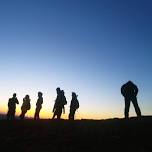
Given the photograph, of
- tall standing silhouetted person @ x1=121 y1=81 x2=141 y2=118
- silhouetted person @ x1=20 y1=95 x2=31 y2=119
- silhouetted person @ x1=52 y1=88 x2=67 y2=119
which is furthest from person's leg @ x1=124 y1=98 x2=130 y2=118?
silhouetted person @ x1=20 y1=95 x2=31 y2=119

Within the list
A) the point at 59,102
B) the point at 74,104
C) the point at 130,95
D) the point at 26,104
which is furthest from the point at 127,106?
the point at 26,104

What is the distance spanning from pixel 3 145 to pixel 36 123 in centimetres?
621

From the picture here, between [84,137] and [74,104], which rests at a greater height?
[74,104]

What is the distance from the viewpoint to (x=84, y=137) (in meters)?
19.5

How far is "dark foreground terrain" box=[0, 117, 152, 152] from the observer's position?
56.7ft

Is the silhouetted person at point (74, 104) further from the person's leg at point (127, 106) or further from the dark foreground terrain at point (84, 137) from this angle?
the person's leg at point (127, 106)

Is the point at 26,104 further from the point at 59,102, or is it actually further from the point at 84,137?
the point at 84,137

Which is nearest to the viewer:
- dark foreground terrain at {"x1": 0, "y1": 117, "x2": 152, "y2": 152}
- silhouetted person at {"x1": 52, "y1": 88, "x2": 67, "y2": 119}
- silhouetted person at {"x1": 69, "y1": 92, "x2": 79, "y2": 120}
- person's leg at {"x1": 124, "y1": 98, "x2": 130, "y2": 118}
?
dark foreground terrain at {"x1": 0, "y1": 117, "x2": 152, "y2": 152}

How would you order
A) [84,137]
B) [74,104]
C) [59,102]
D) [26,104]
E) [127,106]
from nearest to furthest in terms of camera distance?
1. [84,137]
2. [127,106]
3. [59,102]
4. [74,104]
5. [26,104]

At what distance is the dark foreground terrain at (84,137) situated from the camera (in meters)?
17.3

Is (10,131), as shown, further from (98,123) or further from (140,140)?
(140,140)

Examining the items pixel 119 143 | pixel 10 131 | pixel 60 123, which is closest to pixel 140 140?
pixel 119 143

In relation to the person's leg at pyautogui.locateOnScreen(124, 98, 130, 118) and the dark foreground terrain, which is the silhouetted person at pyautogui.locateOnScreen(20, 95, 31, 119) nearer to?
the dark foreground terrain

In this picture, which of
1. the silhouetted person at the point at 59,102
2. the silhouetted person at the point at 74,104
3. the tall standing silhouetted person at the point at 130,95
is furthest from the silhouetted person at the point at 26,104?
the tall standing silhouetted person at the point at 130,95
